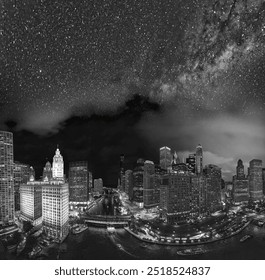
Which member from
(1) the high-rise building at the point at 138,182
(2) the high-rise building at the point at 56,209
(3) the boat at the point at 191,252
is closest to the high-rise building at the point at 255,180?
(3) the boat at the point at 191,252

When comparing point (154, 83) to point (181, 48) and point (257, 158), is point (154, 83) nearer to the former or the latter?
point (181, 48)

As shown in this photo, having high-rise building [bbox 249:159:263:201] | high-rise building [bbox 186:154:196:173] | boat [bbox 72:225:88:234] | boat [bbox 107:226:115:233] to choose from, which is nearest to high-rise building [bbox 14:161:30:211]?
boat [bbox 72:225:88:234]

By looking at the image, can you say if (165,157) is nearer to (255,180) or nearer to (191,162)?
(191,162)

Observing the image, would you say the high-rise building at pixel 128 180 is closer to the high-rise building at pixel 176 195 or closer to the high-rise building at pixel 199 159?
the high-rise building at pixel 176 195

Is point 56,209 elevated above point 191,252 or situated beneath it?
→ elevated above

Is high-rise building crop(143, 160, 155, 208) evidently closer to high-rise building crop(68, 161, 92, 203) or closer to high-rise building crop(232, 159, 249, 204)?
high-rise building crop(68, 161, 92, 203)

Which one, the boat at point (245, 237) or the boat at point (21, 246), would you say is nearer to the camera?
the boat at point (21, 246)

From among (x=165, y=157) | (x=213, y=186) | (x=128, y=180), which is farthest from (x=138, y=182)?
(x=213, y=186)
